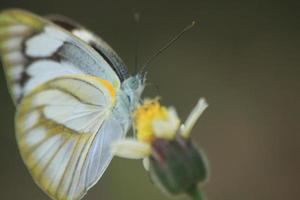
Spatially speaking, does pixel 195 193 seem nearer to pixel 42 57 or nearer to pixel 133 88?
pixel 133 88

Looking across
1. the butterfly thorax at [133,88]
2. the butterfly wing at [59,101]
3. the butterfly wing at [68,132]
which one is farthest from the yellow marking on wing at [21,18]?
the butterfly thorax at [133,88]

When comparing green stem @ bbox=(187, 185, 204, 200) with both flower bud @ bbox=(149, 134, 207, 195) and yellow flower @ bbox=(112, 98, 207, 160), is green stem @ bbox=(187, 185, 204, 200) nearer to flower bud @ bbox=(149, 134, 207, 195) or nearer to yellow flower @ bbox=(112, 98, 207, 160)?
flower bud @ bbox=(149, 134, 207, 195)

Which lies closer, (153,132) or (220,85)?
(153,132)

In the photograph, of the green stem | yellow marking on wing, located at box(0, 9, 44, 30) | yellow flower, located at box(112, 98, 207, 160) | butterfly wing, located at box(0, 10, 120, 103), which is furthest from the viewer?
butterfly wing, located at box(0, 10, 120, 103)

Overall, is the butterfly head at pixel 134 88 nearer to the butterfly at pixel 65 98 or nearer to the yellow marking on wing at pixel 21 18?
the butterfly at pixel 65 98

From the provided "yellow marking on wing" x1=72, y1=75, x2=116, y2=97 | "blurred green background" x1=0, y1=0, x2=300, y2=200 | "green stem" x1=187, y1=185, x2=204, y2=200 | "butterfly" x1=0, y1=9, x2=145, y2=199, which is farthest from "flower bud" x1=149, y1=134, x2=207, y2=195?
"blurred green background" x1=0, y1=0, x2=300, y2=200

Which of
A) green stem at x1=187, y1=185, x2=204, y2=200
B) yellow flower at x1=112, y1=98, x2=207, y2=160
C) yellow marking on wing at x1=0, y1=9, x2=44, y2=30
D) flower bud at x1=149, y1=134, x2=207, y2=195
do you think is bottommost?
green stem at x1=187, y1=185, x2=204, y2=200

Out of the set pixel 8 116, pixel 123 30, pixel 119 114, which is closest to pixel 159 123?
pixel 119 114

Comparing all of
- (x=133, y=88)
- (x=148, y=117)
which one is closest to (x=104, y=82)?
(x=133, y=88)
